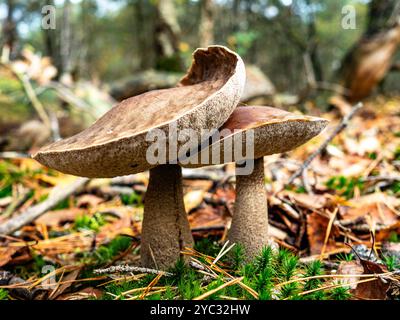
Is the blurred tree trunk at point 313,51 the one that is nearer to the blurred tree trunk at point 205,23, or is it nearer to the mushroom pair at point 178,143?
the blurred tree trunk at point 205,23

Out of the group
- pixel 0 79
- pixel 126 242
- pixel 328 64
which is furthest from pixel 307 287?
pixel 328 64

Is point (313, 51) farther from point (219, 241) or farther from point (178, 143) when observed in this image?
point (178, 143)

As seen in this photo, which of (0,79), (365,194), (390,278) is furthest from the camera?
(0,79)

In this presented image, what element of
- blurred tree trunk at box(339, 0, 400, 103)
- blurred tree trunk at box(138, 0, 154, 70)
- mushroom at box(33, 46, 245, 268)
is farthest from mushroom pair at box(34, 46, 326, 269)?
blurred tree trunk at box(138, 0, 154, 70)

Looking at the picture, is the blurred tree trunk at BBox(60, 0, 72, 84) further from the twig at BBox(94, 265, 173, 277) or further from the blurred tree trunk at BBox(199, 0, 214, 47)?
the twig at BBox(94, 265, 173, 277)

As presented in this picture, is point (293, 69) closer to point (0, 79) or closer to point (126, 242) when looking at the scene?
point (0, 79)

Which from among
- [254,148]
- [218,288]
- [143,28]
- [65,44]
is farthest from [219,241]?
[143,28]
